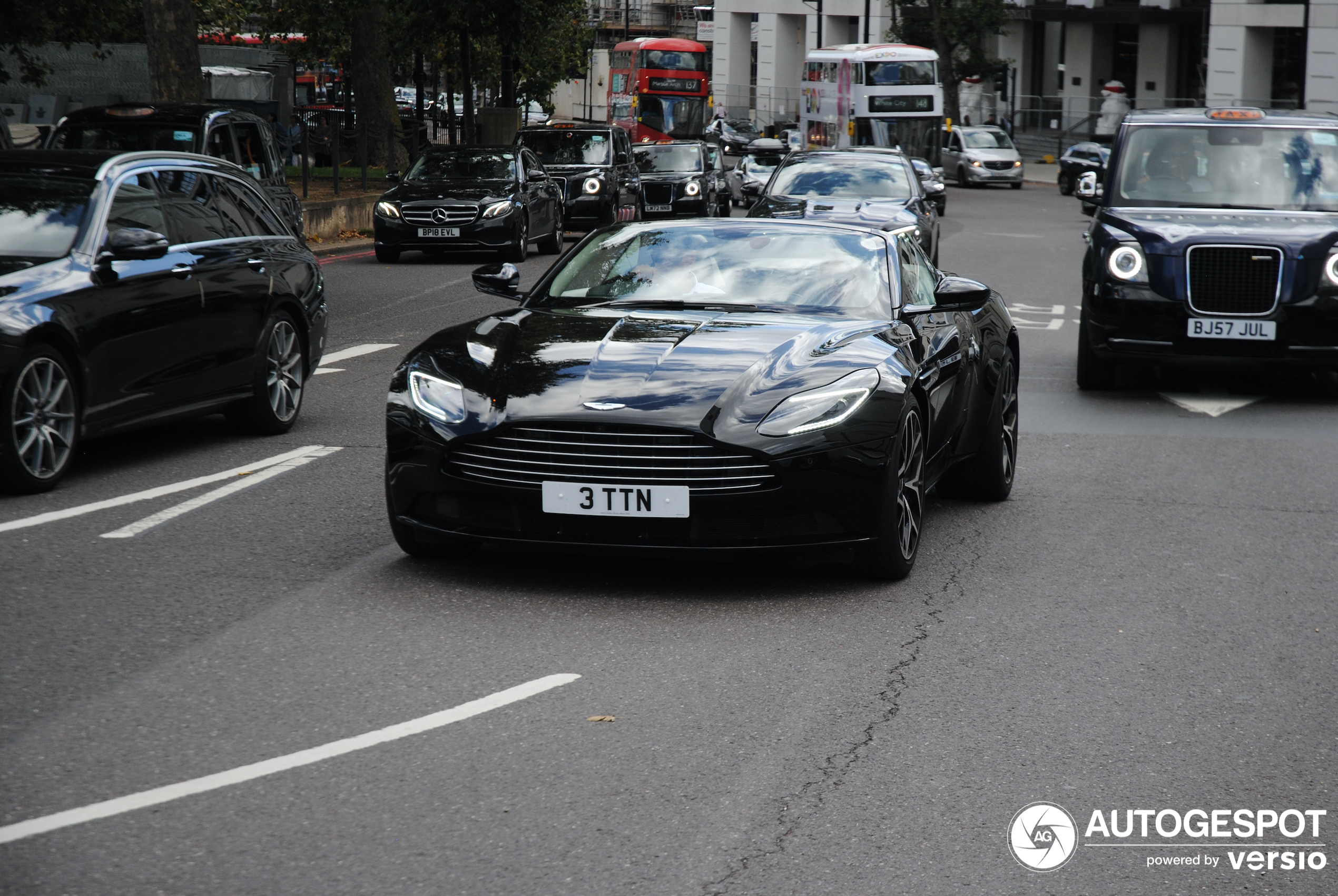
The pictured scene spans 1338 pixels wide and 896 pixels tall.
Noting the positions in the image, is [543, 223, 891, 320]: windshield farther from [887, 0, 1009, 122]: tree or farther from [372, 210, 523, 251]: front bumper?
[887, 0, 1009, 122]: tree

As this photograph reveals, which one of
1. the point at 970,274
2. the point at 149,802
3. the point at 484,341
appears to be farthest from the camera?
the point at 970,274

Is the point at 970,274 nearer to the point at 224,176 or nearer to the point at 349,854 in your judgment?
the point at 224,176

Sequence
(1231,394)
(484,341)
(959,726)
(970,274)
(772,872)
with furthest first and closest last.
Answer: (970,274) → (1231,394) → (484,341) → (959,726) → (772,872)

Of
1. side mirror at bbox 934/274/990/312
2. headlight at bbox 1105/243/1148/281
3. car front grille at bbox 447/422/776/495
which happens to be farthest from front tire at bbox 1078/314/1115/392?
car front grille at bbox 447/422/776/495

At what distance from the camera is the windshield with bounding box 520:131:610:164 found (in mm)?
28500

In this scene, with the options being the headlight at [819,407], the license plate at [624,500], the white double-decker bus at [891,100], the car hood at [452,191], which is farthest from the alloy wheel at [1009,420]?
the white double-decker bus at [891,100]

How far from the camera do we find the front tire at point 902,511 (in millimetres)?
6527

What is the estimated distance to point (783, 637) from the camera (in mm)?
5949

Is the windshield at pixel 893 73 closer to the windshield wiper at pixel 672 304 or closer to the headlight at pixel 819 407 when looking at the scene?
the windshield wiper at pixel 672 304

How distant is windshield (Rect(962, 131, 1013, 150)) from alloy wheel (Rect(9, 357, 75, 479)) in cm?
4597

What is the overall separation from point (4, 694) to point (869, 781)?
2550 mm

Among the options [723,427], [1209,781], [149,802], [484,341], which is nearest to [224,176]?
[484,341]

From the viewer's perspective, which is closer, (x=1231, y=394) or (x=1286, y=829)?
(x=1286, y=829)

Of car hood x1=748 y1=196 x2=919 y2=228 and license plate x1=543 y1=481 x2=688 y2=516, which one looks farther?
car hood x1=748 y1=196 x2=919 y2=228
